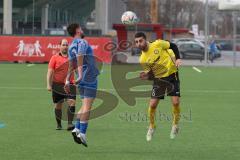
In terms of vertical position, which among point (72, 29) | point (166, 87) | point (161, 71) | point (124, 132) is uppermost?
point (72, 29)

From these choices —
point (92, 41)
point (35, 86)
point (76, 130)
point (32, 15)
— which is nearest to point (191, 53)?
point (92, 41)

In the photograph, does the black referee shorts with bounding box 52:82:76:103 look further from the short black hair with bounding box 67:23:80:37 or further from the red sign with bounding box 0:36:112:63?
the red sign with bounding box 0:36:112:63

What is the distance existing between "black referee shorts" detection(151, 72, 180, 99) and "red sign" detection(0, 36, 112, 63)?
3100cm

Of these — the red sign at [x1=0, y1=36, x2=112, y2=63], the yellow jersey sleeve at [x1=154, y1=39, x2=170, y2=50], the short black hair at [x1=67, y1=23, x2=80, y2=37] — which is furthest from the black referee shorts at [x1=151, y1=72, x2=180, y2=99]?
the red sign at [x1=0, y1=36, x2=112, y2=63]

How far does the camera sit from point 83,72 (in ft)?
37.3

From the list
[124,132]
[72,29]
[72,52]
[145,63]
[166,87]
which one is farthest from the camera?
[124,132]

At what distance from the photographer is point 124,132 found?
45.7 ft

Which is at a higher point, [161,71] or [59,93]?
[161,71]

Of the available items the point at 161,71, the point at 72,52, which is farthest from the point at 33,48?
the point at 72,52

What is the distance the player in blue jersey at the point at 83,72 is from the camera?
11.2m

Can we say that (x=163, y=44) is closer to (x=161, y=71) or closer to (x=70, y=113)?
(x=161, y=71)

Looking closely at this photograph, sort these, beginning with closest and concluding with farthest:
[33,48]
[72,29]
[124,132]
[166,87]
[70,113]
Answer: [72,29], [166,87], [124,132], [70,113], [33,48]

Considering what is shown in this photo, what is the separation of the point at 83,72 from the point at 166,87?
2108mm

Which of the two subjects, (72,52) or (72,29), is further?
(72,52)
